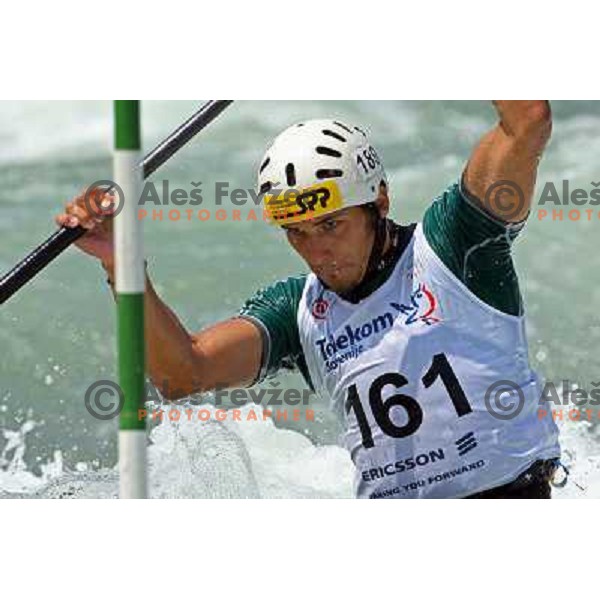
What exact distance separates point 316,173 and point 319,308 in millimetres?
417

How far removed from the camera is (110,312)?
23.5 feet

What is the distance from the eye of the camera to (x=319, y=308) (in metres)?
3.99

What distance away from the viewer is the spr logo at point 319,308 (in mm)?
3982

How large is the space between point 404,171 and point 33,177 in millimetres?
1949

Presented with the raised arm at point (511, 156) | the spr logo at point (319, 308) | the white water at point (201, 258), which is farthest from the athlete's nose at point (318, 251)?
the white water at point (201, 258)

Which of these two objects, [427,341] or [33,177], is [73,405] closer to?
[33,177]

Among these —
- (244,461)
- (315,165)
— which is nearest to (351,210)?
(315,165)

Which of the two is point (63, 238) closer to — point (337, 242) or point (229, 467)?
point (337, 242)

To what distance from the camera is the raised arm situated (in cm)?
355
